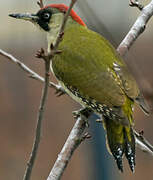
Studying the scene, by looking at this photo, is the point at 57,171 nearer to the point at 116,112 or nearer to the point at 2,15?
the point at 116,112

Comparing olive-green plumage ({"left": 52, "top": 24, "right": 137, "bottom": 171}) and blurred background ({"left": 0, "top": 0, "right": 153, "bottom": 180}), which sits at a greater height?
olive-green plumage ({"left": 52, "top": 24, "right": 137, "bottom": 171})

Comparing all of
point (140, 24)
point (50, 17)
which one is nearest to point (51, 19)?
point (50, 17)

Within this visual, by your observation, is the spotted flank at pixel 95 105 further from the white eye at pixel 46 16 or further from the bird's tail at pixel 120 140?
the white eye at pixel 46 16

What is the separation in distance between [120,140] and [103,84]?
0.47 m

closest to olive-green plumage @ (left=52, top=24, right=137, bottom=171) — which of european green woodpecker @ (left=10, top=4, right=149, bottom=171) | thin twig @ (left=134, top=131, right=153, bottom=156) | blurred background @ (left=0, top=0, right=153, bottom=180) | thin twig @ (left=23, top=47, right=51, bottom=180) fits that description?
european green woodpecker @ (left=10, top=4, right=149, bottom=171)

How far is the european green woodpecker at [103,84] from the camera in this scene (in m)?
5.09

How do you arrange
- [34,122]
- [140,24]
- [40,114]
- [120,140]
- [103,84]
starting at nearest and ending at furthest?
[40,114]
[120,140]
[103,84]
[140,24]
[34,122]

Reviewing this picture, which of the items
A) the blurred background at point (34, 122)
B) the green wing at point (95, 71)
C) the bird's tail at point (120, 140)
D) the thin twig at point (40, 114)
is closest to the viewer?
the thin twig at point (40, 114)

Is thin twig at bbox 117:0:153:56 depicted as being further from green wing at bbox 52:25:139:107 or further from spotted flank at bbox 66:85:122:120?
spotted flank at bbox 66:85:122:120

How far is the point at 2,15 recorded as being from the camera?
14.3m

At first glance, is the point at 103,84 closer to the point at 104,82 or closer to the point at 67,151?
the point at 104,82

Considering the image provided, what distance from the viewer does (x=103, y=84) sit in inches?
209

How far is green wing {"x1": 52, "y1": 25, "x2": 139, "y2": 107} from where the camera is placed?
527 centimetres

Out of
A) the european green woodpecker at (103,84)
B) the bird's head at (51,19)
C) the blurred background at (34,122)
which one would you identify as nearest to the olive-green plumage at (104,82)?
the european green woodpecker at (103,84)
